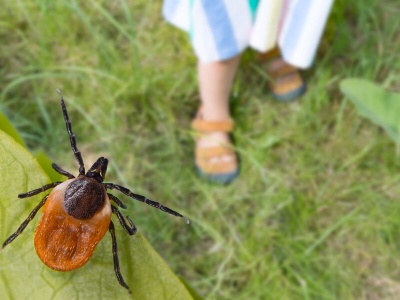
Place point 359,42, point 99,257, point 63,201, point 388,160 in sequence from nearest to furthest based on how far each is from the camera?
point 99,257
point 63,201
point 388,160
point 359,42

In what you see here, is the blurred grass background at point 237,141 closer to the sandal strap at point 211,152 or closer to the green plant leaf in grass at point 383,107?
the sandal strap at point 211,152

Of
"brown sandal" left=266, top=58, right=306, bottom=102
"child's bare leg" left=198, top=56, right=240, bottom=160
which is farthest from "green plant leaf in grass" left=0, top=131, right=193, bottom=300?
"brown sandal" left=266, top=58, right=306, bottom=102

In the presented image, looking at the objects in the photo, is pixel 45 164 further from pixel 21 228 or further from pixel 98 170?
pixel 98 170

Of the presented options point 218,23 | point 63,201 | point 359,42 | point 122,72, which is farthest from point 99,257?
point 359,42

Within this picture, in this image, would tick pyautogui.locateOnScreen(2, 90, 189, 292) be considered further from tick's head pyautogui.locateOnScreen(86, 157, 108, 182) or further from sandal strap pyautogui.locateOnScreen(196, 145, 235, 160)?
sandal strap pyautogui.locateOnScreen(196, 145, 235, 160)

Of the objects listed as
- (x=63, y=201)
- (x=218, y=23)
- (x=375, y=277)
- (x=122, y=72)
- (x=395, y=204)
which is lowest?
(x=375, y=277)

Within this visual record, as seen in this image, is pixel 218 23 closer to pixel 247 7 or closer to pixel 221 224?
pixel 247 7

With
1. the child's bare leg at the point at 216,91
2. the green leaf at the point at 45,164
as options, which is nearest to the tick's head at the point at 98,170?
the green leaf at the point at 45,164

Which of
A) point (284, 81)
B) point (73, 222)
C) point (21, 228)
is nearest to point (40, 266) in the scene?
point (21, 228)

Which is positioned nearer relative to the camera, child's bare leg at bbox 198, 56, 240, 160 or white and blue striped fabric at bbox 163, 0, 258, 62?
white and blue striped fabric at bbox 163, 0, 258, 62
